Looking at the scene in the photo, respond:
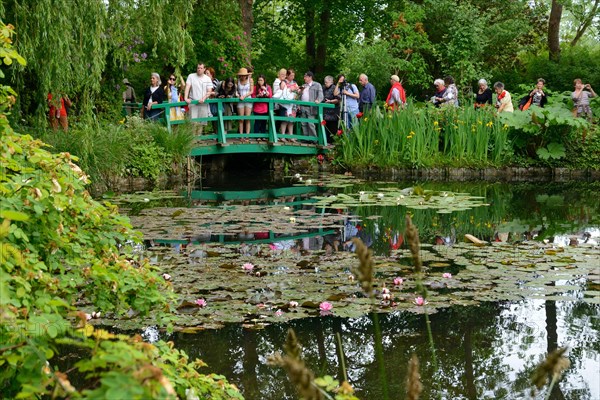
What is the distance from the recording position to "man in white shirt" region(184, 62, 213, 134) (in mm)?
15516

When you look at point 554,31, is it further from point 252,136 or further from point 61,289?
point 61,289

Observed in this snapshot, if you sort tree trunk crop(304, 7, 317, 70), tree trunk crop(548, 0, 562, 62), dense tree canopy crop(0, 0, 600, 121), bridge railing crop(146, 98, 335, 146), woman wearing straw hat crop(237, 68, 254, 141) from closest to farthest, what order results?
dense tree canopy crop(0, 0, 600, 121) → bridge railing crop(146, 98, 335, 146) → woman wearing straw hat crop(237, 68, 254, 141) → tree trunk crop(548, 0, 562, 62) → tree trunk crop(304, 7, 317, 70)

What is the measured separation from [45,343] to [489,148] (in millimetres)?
14763

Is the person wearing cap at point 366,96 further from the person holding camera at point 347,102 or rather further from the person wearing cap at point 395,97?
the person wearing cap at point 395,97

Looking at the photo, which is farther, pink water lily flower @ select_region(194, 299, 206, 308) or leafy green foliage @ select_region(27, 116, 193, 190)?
leafy green foliage @ select_region(27, 116, 193, 190)

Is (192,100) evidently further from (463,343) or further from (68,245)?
(68,245)

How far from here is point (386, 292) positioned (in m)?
6.00

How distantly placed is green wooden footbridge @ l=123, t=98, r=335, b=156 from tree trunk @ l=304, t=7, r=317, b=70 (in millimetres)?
8361

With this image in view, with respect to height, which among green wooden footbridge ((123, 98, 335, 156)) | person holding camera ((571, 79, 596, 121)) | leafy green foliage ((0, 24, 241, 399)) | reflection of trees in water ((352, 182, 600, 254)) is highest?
person holding camera ((571, 79, 596, 121))

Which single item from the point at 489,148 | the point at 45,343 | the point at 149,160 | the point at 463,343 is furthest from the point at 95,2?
the point at 489,148

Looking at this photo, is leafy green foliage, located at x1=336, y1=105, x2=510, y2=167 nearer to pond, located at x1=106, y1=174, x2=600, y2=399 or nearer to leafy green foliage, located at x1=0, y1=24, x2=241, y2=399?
pond, located at x1=106, y1=174, x2=600, y2=399

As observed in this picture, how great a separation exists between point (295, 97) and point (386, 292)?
38.2ft

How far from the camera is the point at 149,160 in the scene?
45.9ft

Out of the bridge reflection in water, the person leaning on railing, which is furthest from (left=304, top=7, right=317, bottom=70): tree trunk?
the bridge reflection in water
